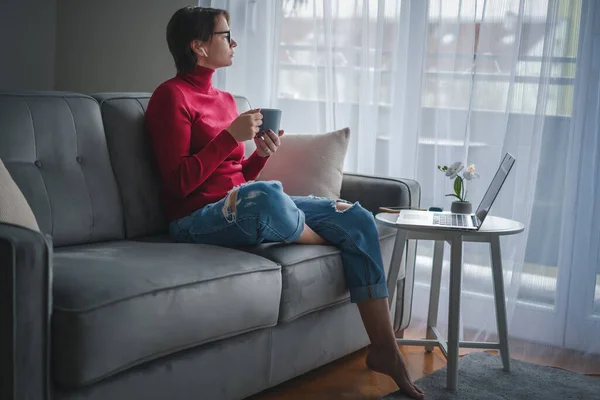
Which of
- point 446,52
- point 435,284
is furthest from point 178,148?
point 446,52

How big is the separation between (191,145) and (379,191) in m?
0.69

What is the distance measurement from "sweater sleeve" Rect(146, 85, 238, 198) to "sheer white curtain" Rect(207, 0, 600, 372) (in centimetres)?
99

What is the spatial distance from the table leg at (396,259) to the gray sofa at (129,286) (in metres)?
0.09

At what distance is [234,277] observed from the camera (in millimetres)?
1893

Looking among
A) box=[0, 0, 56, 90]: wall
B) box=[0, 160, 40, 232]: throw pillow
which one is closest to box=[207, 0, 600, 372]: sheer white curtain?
box=[0, 0, 56, 90]: wall

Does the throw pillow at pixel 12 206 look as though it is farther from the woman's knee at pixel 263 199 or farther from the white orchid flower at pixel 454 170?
the white orchid flower at pixel 454 170

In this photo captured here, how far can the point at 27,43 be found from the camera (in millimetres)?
3879

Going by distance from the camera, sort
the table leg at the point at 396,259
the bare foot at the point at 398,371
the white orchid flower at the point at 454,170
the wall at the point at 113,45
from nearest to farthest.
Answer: the bare foot at the point at 398,371 < the table leg at the point at 396,259 < the white orchid flower at the point at 454,170 < the wall at the point at 113,45

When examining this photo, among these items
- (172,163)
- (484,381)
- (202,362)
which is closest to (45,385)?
(202,362)

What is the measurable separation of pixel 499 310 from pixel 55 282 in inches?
53.7

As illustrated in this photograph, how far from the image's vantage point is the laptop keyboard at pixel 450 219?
2.31m

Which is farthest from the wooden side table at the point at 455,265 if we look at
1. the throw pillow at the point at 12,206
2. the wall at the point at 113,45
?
the wall at the point at 113,45

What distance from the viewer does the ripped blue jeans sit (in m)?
2.08

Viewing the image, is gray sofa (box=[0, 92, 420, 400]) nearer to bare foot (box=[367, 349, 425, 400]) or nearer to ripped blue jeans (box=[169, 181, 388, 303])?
ripped blue jeans (box=[169, 181, 388, 303])
